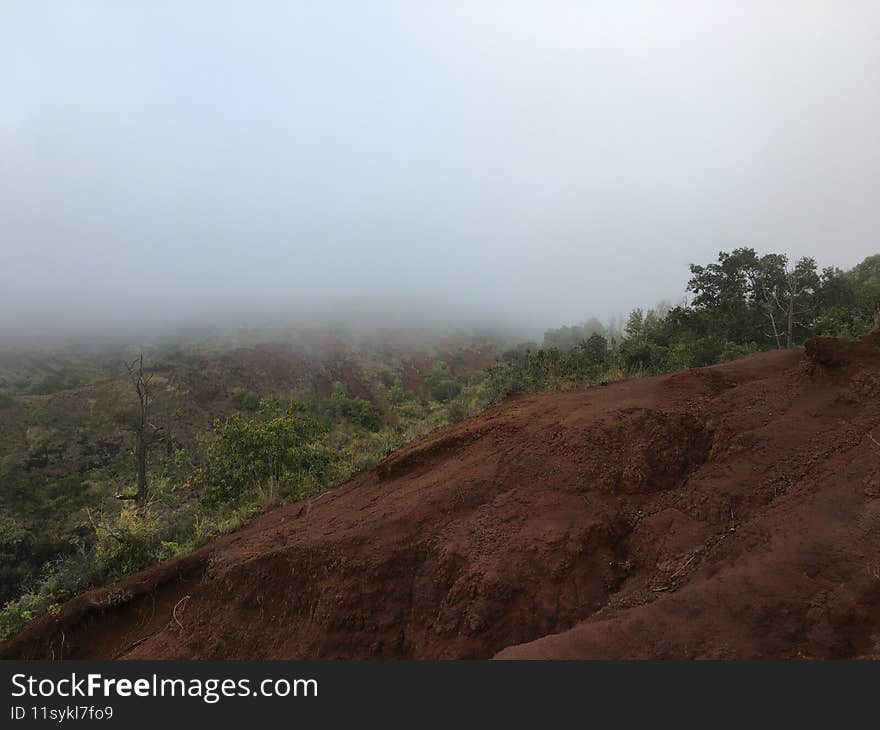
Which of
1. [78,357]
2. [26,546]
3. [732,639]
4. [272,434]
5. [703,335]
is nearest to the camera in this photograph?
[732,639]

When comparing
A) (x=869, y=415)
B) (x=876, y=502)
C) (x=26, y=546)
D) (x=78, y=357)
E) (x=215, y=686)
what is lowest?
(x=26, y=546)

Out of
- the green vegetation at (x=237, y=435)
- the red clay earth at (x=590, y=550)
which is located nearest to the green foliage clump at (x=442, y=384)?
the green vegetation at (x=237, y=435)

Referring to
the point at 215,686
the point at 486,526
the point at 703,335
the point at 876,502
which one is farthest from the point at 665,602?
the point at 703,335

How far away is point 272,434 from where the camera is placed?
12312 mm

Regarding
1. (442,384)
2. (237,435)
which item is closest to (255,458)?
(237,435)

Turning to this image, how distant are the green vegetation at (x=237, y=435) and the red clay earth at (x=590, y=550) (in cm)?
214

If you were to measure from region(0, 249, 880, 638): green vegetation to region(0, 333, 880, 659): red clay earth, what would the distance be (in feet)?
7.03

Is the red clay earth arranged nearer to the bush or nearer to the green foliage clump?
the bush

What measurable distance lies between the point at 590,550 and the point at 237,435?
Answer: 1042cm

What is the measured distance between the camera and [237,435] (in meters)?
12.6

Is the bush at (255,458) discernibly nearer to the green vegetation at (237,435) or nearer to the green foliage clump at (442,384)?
the green vegetation at (237,435)

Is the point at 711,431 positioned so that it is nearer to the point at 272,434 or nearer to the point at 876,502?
the point at 876,502

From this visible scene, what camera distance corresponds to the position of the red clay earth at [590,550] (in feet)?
10.3

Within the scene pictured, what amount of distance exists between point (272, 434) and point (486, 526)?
8595 mm
